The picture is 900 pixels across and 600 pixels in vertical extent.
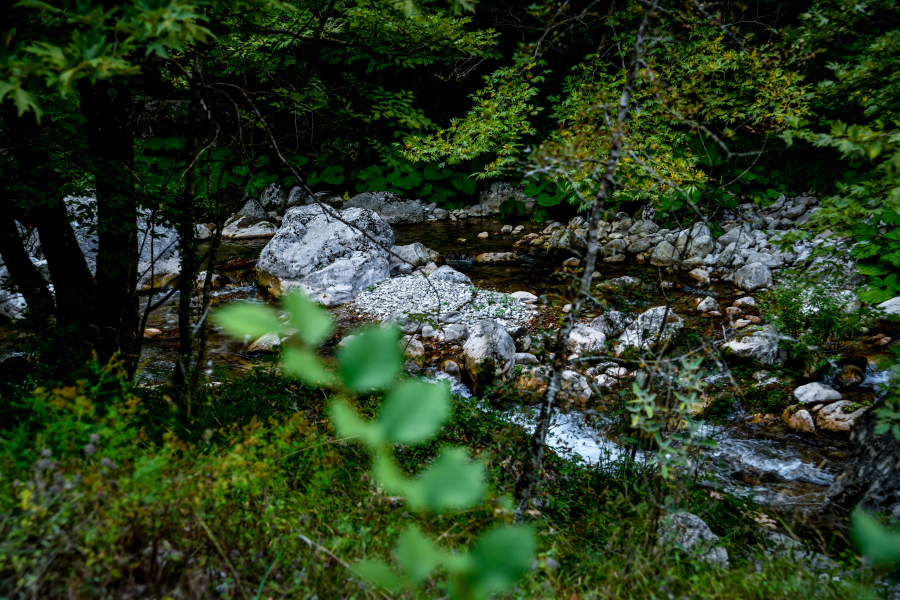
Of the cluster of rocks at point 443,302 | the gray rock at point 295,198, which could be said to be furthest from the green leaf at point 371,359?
the gray rock at point 295,198

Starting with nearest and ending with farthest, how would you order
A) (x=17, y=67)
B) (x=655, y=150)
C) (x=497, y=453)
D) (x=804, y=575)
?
(x=17, y=67) → (x=804, y=575) → (x=497, y=453) → (x=655, y=150)

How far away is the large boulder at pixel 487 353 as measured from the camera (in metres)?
5.23

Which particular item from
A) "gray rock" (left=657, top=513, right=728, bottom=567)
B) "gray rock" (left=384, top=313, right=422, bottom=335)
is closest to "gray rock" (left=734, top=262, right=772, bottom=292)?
"gray rock" (left=384, top=313, right=422, bottom=335)

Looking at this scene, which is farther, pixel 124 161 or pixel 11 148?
pixel 124 161

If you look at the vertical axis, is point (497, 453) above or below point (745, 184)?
above

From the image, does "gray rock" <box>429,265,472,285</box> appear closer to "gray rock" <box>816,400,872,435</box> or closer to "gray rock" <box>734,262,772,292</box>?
"gray rock" <box>734,262,772,292</box>

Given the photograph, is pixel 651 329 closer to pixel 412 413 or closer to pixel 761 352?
pixel 761 352

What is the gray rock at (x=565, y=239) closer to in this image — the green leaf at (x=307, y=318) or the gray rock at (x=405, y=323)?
the gray rock at (x=405, y=323)

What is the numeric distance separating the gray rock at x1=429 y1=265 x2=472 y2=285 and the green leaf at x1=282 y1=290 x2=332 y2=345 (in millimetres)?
7949

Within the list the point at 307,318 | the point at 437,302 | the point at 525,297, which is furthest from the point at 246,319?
the point at 525,297

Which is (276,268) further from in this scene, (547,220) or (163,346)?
(547,220)

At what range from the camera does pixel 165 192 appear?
11.0 feet

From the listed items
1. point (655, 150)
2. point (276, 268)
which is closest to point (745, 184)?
point (655, 150)

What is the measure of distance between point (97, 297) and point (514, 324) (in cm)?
475
